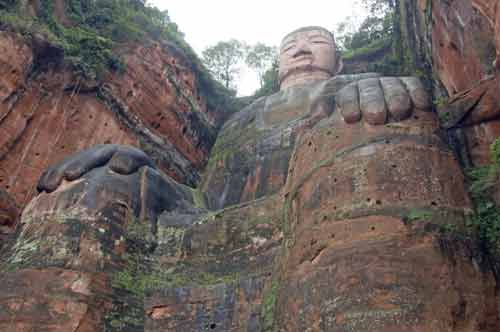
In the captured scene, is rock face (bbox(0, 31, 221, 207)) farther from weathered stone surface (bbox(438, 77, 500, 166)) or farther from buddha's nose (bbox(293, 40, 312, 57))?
weathered stone surface (bbox(438, 77, 500, 166))

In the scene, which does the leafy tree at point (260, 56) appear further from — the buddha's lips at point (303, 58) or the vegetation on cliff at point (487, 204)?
the vegetation on cliff at point (487, 204)

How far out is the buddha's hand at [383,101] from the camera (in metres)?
9.80

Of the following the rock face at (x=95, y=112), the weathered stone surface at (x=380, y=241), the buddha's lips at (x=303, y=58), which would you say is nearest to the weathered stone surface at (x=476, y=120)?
the weathered stone surface at (x=380, y=241)

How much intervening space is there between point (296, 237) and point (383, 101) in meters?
2.69

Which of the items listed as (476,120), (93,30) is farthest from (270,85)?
(476,120)

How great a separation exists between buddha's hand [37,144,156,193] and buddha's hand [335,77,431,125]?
14.6 feet

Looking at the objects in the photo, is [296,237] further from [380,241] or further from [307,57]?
[307,57]

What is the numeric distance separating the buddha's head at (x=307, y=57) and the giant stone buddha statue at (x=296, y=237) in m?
5.60

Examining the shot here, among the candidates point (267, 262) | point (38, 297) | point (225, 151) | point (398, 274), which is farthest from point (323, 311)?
point (225, 151)

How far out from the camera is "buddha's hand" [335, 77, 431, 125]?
386 inches

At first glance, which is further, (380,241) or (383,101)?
(383,101)

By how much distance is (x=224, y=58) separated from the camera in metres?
28.6

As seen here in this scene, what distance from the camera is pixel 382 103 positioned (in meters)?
9.94

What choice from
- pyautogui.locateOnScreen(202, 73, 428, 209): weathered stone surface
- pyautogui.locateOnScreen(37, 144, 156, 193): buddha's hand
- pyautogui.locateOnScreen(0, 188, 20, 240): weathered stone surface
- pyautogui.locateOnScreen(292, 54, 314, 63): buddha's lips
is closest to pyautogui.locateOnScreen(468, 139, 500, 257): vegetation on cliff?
pyautogui.locateOnScreen(202, 73, 428, 209): weathered stone surface
